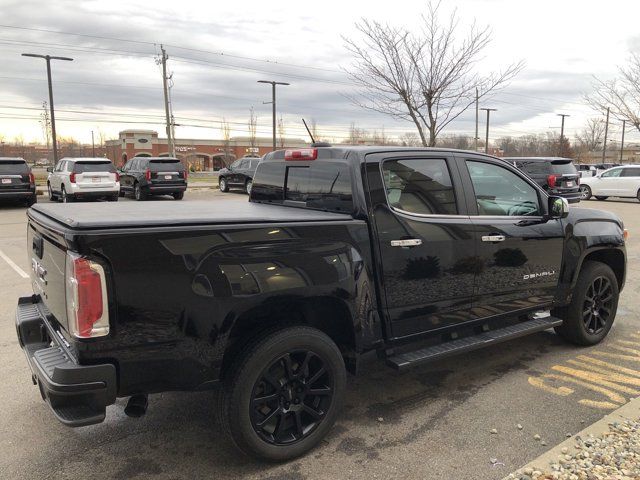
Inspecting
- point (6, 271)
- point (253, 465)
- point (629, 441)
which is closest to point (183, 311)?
point (253, 465)

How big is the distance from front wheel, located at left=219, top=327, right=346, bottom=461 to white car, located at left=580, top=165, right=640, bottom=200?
2158cm

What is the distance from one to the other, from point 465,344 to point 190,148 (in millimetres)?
84649

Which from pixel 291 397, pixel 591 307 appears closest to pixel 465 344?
pixel 291 397

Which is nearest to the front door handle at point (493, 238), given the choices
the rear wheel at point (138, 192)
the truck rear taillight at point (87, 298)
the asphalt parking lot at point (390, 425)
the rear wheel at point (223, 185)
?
the asphalt parking lot at point (390, 425)

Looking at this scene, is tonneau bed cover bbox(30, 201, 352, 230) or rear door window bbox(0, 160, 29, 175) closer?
tonneau bed cover bbox(30, 201, 352, 230)

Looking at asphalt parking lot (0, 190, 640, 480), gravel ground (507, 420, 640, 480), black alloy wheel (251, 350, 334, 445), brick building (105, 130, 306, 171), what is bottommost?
asphalt parking lot (0, 190, 640, 480)

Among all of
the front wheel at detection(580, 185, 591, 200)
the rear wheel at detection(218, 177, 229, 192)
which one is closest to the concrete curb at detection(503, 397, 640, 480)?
the front wheel at detection(580, 185, 591, 200)

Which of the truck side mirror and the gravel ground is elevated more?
the truck side mirror

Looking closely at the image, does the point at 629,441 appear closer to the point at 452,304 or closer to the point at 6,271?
the point at 452,304

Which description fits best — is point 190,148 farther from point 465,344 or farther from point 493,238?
point 465,344

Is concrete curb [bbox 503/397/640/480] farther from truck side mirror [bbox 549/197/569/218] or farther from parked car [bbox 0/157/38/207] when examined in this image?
parked car [bbox 0/157/38/207]

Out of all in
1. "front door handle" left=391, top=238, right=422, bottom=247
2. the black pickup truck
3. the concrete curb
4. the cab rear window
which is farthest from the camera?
the cab rear window

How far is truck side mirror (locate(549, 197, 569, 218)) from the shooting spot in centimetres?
428

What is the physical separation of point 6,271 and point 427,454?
24.2 ft
